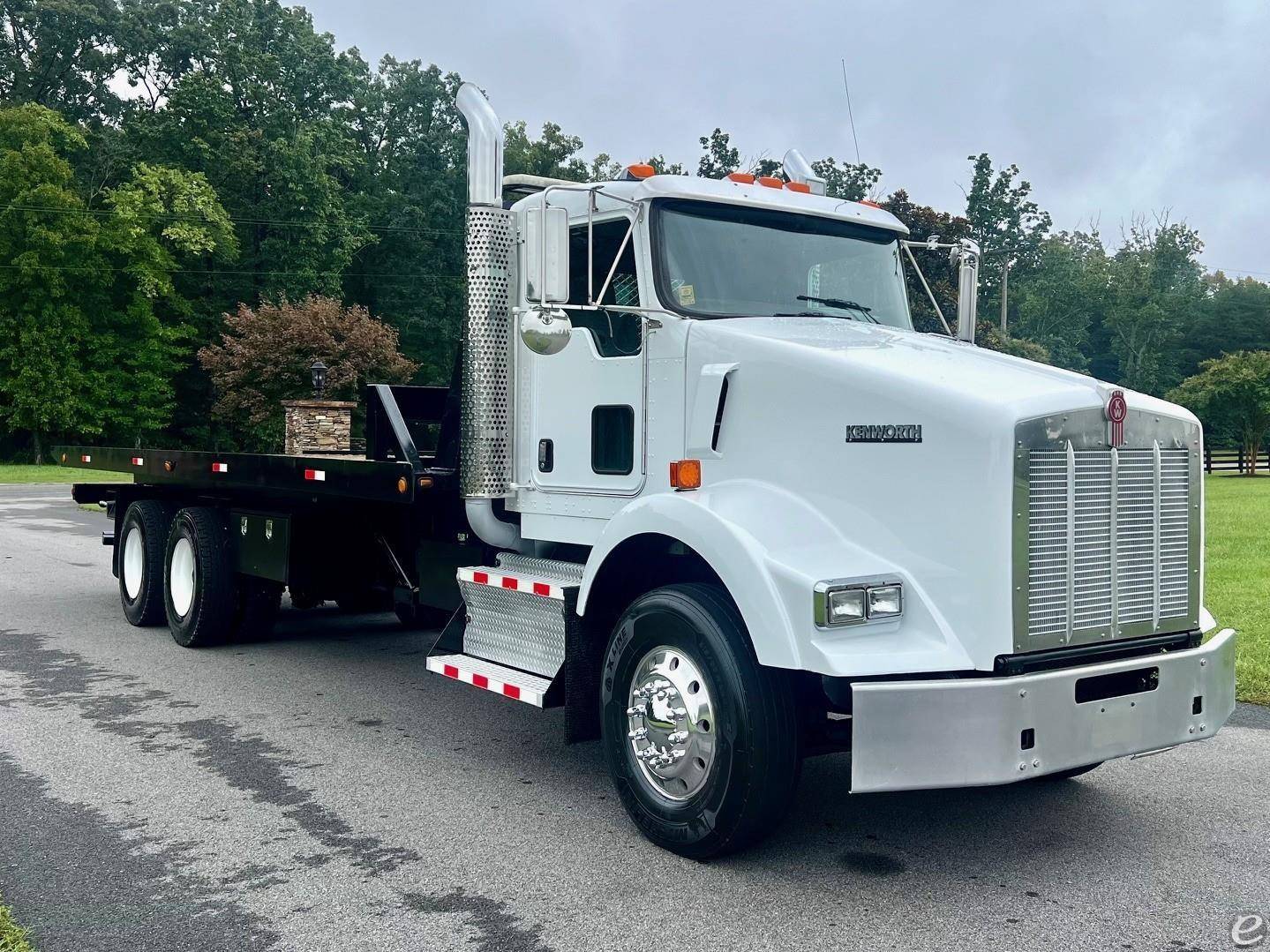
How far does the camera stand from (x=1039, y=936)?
3.88 m

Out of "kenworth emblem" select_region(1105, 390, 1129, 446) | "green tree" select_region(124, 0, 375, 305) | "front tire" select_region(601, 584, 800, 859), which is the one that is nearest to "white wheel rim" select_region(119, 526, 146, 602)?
"front tire" select_region(601, 584, 800, 859)

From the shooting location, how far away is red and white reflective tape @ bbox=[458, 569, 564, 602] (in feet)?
17.7

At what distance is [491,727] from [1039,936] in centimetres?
344

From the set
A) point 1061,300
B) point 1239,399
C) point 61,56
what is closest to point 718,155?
point 1239,399

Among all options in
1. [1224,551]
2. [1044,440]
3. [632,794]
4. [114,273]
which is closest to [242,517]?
[632,794]

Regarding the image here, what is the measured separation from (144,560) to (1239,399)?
4518 cm

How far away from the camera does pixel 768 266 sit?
557 cm

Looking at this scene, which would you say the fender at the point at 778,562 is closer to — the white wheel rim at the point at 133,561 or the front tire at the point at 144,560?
the front tire at the point at 144,560

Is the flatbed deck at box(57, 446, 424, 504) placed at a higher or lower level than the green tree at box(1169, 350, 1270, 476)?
lower

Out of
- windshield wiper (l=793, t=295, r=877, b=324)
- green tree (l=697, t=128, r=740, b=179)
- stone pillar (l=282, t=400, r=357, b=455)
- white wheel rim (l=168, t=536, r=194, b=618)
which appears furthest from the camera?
green tree (l=697, t=128, r=740, b=179)

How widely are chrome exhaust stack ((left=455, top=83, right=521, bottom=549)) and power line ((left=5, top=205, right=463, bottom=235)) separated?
148ft

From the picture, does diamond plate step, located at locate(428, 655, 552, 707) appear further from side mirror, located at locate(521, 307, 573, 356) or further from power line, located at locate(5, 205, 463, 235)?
power line, located at locate(5, 205, 463, 235)

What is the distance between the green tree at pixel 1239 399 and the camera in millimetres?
45281

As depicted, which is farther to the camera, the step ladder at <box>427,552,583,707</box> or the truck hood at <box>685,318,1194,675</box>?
the step ladder at <box>427,552,583,707</box>
